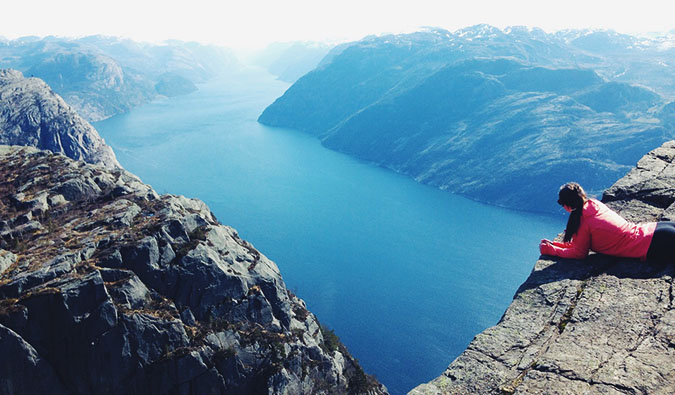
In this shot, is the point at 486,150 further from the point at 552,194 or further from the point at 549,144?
the point at 552,194

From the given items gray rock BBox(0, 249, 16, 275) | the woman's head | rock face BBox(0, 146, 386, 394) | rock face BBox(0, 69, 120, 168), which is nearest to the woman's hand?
the woman's head

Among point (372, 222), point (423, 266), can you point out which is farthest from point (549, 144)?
point (423, 266)

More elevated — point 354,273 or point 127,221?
point 127,221

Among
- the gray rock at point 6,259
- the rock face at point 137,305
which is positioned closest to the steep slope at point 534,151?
the rock face at point 137,305

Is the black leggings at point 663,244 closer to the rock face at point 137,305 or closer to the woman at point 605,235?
the woman at point 605,235

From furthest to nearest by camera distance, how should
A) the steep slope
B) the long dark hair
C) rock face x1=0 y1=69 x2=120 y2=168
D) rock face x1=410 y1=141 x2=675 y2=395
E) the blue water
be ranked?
the steep slope < rock face x1=0 y1=69 x2=120 y2=168 < the blue water < the long dark hair < rock face x1=410 y1=141 x2=675 y2=395

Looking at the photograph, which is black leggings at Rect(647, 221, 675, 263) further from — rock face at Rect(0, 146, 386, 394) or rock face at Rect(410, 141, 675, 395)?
rock face at Rect(0, 146, 386, 394)
